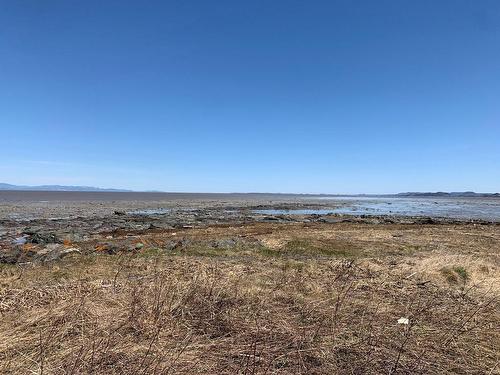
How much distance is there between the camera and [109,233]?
19.9m

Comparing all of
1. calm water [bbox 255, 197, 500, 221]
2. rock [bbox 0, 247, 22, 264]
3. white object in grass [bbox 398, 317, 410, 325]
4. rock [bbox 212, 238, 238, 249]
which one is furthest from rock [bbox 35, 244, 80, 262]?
calm water [bbox 255, 197, 500, 221]

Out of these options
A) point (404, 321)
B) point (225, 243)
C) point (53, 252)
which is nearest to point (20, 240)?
point (53, 252)

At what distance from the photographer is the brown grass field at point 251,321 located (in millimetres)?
3941

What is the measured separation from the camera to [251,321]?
16.7 feet

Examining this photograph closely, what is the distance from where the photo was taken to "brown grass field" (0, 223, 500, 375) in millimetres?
3941

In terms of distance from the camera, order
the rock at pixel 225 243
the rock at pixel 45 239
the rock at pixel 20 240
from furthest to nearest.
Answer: the rock at pixel 20 240, the rock at pixel 45 239, the rock at pixel 225 243

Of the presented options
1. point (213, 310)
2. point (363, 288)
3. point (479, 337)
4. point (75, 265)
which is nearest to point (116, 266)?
point (75, 265)

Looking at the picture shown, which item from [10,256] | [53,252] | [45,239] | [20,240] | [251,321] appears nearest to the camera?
[251,321]

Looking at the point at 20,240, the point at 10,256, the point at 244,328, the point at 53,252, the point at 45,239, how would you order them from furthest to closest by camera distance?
the point at 20,240, the point at 45,239, the point at 53,252, the point at 10,256, the point at 244,328

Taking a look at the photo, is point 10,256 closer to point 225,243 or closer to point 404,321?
point 225,243

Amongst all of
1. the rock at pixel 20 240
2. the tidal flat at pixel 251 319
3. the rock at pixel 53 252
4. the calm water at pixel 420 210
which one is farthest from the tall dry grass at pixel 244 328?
the calm water at pixel 420 210

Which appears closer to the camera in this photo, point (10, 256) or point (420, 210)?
point (10, 256)

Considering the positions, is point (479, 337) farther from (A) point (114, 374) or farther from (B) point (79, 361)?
(B) point (79, 361)

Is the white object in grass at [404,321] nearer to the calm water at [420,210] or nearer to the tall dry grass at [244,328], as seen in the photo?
the tall dry grass at [244,328]
